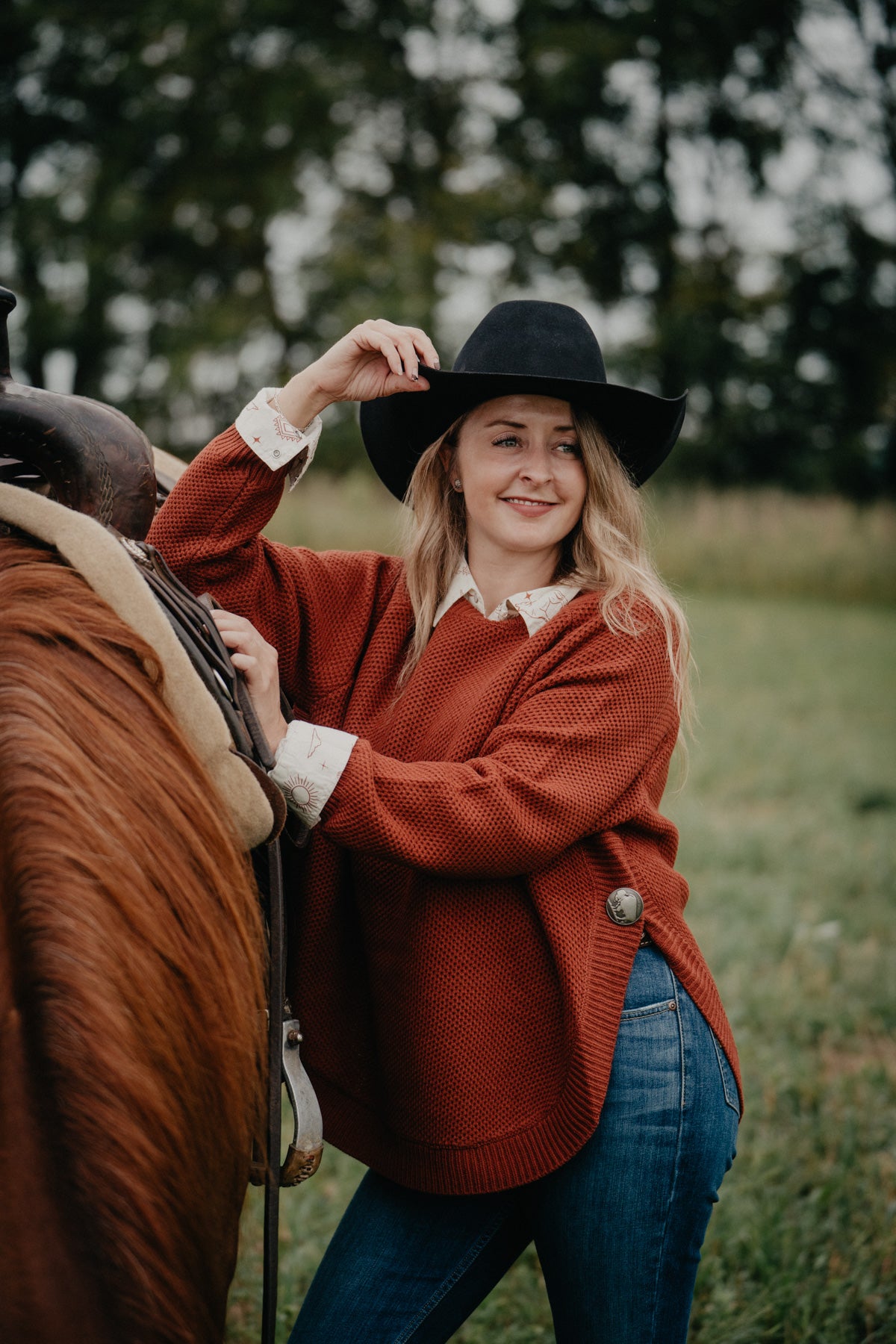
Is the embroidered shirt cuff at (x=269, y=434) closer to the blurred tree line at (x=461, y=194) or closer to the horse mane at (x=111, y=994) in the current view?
the horse mane at (x=111, y=994)

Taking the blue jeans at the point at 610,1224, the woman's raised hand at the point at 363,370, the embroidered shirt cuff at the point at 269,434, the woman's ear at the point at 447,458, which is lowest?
the blue jeans at the point at 610,1224

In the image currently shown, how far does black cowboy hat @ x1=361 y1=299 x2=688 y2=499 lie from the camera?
162cm

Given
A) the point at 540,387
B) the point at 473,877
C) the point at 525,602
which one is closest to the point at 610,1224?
the point at 473,877

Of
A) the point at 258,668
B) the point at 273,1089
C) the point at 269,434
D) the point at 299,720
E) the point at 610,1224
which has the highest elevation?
the point at 269,434

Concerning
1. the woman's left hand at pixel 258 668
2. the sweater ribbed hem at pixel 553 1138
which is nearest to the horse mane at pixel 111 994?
the woman's left hand at pixel 258 668

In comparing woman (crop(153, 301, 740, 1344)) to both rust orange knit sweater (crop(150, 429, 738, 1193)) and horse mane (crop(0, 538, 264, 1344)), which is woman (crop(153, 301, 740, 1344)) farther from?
horse mane (crop(0, 538, 264, 1344))

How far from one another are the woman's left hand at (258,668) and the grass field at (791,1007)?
2.72 feet

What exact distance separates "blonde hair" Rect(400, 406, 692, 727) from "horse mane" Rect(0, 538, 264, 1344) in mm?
673

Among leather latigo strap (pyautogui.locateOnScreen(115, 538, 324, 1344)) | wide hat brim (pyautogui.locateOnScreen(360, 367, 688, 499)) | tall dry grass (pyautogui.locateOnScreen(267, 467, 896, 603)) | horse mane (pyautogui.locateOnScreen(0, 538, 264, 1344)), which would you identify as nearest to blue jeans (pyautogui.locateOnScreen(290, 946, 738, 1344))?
leather latigo strap (pyautogui.locateOnScreen(115, 538, 324, 1344))

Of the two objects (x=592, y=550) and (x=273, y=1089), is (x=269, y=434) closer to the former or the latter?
(x=592, y=550)

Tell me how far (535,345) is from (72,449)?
28.9 inches

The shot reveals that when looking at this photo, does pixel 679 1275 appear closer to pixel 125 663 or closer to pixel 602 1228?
pixel 602 1228

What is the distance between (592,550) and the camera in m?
1.69

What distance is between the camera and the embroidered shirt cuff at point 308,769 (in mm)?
1271
